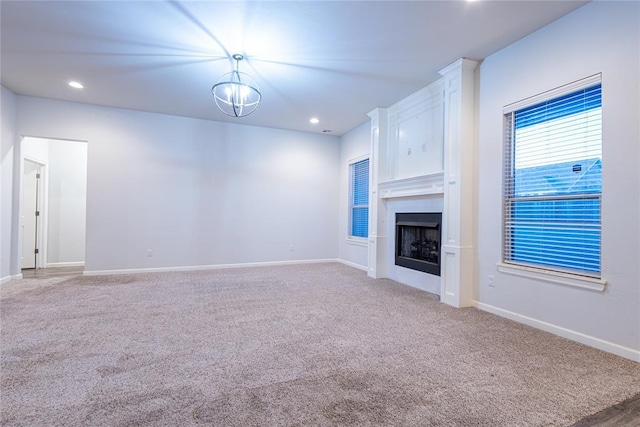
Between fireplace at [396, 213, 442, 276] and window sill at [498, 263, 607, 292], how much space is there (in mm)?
1033

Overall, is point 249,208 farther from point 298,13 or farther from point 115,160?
A: point 298,13

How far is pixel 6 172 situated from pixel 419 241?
6.54 m

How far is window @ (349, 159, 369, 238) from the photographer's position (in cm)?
632

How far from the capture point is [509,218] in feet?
10.8

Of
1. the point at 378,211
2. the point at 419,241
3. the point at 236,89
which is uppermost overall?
the point at 236,89

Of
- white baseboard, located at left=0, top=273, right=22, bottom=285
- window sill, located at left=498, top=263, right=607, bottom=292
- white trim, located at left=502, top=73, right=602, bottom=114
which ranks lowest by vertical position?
white baseboard, located at left=0, top=273, right=22, bottom=285

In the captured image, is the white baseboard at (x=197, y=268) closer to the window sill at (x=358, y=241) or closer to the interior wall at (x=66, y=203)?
the window sill at (x=358, y=241)

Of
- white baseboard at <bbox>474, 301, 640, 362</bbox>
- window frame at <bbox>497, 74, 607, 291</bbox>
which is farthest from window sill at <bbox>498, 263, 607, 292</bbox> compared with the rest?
white baseboard at <bbox>474, 301, 640, 362</bbox>

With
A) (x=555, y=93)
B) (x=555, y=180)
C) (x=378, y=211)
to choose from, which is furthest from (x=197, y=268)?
(x=555, y=93)

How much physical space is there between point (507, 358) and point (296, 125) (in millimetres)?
5354

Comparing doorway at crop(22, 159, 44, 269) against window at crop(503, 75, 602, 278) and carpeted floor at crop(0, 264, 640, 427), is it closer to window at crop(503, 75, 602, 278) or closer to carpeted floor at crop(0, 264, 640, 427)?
carpeted floor at crop(0, 264, 640, 427)

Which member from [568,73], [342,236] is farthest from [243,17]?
[342,236]

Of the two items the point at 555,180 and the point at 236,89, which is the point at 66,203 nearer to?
the point at 236,89

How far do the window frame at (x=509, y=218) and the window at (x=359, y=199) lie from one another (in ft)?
10.2
